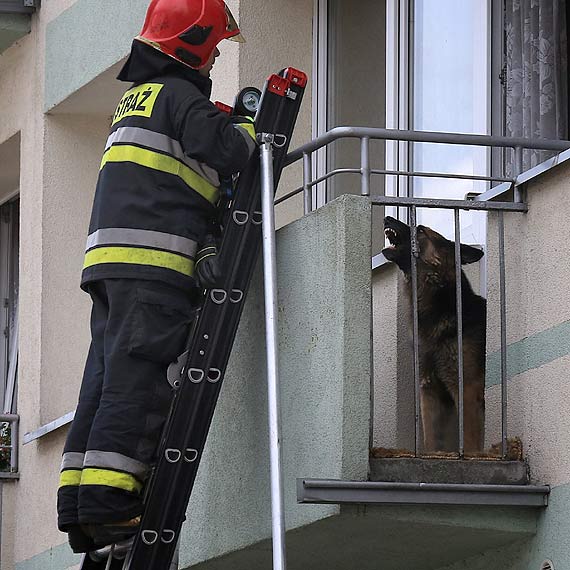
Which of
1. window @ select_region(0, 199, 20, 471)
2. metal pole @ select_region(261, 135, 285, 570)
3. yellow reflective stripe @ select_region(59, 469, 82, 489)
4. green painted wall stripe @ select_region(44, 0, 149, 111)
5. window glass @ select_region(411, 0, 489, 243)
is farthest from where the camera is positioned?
window @ select_region(0, 199, 20, 471)

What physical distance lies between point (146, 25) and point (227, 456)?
193cm

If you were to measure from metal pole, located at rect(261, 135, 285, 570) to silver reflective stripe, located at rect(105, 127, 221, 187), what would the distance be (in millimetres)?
231

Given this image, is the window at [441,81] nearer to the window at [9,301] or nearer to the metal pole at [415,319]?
the metal pole at [415,319]

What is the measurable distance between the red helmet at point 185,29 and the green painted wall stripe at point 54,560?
462 centimetres

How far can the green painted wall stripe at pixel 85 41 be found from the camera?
11.1 meters

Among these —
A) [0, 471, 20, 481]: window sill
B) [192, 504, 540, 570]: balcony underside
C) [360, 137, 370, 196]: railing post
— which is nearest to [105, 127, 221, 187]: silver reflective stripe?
[360, 137, 370, 196]: railing post

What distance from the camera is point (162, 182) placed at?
23.4 feet

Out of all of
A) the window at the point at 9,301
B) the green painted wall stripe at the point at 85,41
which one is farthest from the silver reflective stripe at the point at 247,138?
the window at the point at 9,301

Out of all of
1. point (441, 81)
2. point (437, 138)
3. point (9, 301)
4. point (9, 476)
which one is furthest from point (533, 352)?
point (9, 301)

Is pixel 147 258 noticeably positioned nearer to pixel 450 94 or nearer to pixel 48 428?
pixel 450 94

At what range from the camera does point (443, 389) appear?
7.35 m

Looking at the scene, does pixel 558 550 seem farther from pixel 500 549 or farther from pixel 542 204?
pixel 542 204

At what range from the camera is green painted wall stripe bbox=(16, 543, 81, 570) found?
11245 millimetres

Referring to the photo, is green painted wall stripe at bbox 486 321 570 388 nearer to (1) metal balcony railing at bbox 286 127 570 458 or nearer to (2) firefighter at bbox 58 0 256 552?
(1) metal balcony railing at bbox 286 127 570 458
